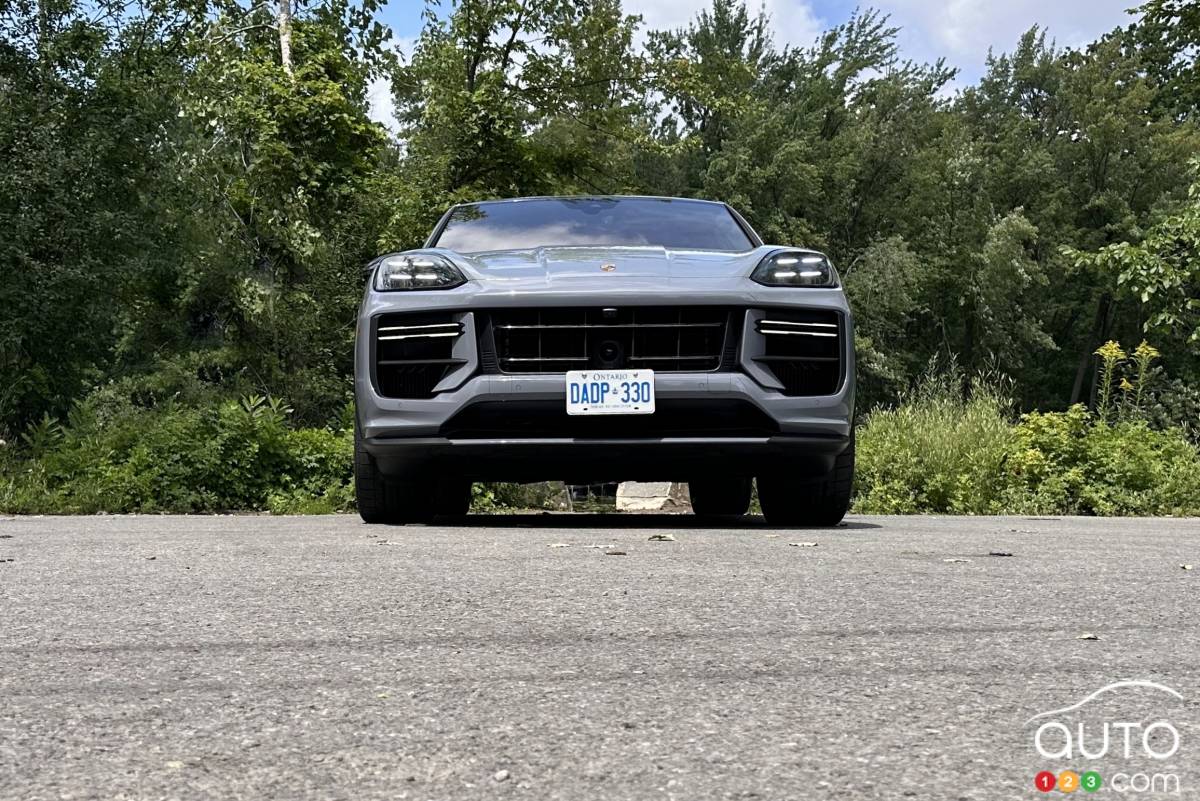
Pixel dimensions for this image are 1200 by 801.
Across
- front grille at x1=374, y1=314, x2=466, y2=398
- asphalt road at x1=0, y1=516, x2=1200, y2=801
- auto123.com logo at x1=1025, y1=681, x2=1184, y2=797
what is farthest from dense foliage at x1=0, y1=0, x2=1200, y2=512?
auto123.com logo at x1=1025, y1=681, x2=1184, y2=797

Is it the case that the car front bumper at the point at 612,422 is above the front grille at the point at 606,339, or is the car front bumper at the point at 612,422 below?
below

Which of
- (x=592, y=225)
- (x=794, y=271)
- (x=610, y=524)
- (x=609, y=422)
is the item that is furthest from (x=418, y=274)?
(x=610, y=524)

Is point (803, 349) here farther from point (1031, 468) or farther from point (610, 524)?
point (1031, 468)

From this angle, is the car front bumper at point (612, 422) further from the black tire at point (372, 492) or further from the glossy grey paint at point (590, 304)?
the black tire at point (372, 492)

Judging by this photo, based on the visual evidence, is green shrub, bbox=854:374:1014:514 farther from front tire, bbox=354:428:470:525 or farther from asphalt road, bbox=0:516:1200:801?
asphalt road, bbox=0:516:1200:801

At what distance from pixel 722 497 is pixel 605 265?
3104mm

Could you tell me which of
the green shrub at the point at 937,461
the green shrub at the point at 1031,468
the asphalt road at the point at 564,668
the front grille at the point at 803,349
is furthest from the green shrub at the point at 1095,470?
the asphalt road at the point at 564,668

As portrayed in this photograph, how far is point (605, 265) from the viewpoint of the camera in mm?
5430

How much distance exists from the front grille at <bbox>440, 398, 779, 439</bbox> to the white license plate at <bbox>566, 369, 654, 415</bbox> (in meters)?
0.04

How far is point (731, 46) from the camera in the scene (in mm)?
43188

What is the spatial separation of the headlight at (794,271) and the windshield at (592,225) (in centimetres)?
60

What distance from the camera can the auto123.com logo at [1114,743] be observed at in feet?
5.59

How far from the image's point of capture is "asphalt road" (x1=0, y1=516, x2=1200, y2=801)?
5.71 ft

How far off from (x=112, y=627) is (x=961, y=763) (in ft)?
6.45
